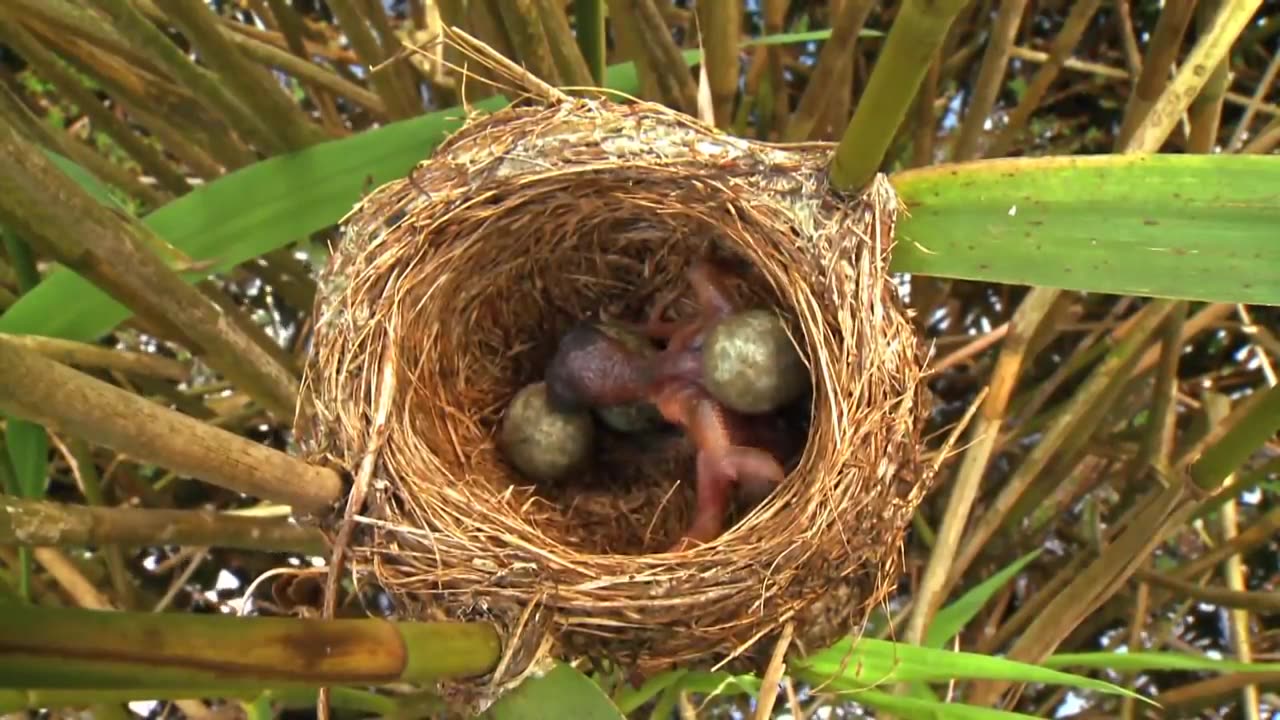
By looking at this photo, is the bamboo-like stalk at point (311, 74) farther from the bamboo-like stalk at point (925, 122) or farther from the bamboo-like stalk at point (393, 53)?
the bamboo-like stalk at point (925, 122)

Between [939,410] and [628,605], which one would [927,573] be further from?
[939,410]

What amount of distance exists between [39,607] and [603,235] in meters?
0.66

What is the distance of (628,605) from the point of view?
2.22ft

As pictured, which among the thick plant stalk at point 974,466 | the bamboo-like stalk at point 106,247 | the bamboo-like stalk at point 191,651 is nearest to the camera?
the bamboo-like stalk at point 191,651

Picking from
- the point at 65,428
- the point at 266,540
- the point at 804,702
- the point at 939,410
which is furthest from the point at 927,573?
the point at 65,428

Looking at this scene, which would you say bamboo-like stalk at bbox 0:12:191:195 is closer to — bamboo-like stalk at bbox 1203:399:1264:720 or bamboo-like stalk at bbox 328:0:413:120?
bamboo-like stalk at bbox 328:0:413:120

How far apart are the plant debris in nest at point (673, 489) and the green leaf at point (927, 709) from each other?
0.06 meters

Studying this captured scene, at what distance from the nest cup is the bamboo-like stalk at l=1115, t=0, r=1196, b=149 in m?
0.32

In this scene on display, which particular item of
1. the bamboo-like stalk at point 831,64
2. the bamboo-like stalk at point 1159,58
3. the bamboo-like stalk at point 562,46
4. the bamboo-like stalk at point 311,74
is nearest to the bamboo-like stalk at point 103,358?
the bamboo-like stalk at point 311,74

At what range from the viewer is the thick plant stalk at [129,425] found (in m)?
0.38

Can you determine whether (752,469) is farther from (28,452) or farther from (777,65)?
(28,452)

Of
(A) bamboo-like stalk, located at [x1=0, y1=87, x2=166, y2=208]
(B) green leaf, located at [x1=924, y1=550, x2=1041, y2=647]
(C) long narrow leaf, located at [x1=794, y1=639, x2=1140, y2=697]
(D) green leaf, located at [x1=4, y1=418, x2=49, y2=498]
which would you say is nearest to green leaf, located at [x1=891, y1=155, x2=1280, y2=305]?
(C) long narrow leaf, located at [x1=794, y1=639, x2=1140, y2=697]

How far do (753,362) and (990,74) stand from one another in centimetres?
33

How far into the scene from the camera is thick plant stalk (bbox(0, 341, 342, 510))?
1.24 feet
